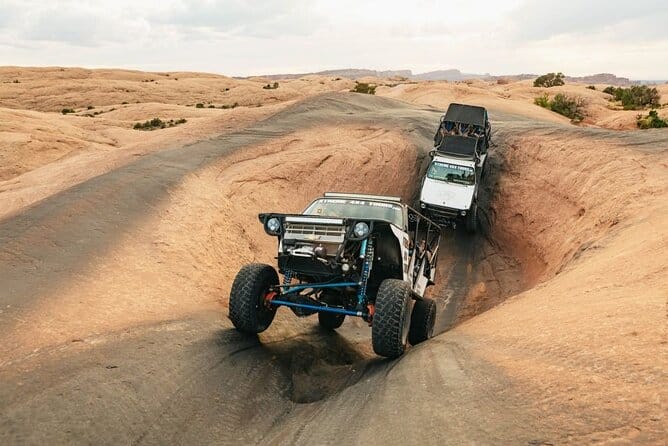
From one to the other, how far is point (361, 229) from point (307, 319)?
4.30m

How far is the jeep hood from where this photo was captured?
17.6 m

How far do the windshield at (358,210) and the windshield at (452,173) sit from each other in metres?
8.80

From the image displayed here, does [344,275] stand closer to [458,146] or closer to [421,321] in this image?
[421,321]

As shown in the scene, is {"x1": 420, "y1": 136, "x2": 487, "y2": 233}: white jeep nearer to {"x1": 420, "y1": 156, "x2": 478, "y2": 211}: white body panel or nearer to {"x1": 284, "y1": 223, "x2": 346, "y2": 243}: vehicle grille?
{"x1": 420, "y1": 156, "x2": 478, "y2": 211}: white body panel

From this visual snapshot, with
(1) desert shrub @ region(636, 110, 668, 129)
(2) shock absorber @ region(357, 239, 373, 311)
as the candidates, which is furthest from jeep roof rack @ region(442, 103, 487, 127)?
(2) shock absorber @ region(357, 239, 373, 311)

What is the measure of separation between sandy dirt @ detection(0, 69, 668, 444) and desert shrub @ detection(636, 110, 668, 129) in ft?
33.6

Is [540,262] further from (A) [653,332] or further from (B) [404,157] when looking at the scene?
(A) [653,332]

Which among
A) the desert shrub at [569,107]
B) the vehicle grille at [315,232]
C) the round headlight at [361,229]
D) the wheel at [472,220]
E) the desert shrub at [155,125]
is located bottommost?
the wheel at [472,220]

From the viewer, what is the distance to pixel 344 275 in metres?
8.07

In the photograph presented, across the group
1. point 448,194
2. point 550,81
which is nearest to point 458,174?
point 448,194

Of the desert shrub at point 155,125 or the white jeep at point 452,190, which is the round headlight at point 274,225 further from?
the desert shrub at point 155,125

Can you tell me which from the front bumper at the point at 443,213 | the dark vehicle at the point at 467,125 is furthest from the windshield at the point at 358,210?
the dark vehicle at the point at 467,125

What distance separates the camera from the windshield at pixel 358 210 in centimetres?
956

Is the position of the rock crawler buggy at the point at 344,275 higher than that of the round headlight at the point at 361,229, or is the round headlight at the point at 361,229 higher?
the round headlight at the point at 361,229
